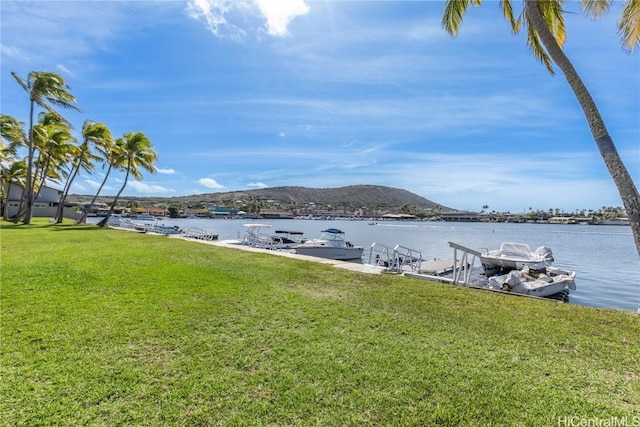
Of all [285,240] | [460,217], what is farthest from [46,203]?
[460,217]

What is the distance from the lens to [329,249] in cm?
2080

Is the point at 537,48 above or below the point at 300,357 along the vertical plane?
above

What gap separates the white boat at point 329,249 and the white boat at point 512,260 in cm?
845

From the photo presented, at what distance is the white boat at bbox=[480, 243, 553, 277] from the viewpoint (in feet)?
47.7

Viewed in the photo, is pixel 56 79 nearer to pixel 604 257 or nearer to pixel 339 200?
pixel 604 257

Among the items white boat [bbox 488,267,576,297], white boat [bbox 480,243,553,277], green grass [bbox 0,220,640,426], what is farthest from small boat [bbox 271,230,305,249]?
green grass [bbox 0,220,640,426]

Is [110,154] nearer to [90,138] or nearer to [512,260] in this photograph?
[90,138]

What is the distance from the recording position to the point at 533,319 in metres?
5.80

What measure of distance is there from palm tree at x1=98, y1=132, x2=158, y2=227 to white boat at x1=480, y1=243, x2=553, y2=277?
2923cm

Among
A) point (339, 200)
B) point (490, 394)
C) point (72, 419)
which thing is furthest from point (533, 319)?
point (339, 200)

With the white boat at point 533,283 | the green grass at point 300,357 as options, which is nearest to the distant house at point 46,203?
the green grass at point 300,357

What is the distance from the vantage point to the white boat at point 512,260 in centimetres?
1453

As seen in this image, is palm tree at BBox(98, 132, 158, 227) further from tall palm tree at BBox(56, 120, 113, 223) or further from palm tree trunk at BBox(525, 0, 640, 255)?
palm tree trunk at BBox(525, 0, 640, 255)

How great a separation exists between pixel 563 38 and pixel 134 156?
108 feet
